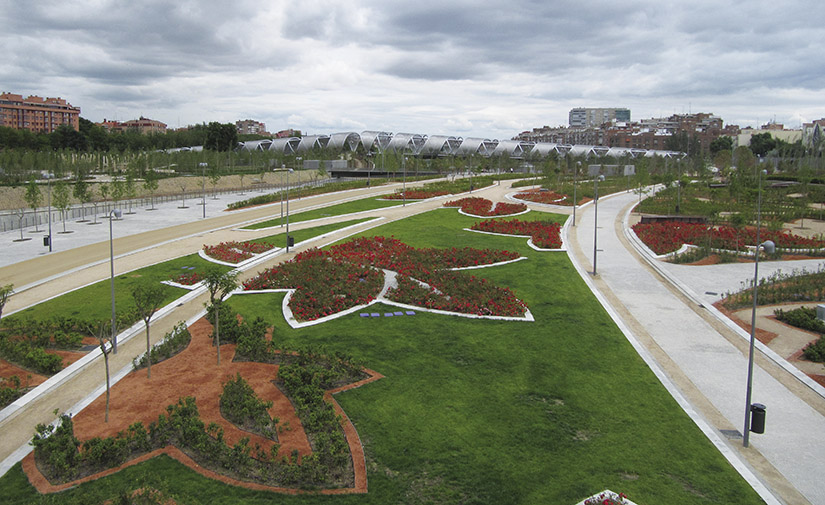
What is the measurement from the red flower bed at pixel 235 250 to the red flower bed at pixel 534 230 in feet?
50.9

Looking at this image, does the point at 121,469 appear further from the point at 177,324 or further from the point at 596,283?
the point at 596,283

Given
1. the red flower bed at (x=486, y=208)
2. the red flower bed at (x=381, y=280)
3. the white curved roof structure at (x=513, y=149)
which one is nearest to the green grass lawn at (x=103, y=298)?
the red flower bed at (x=381, y=280)

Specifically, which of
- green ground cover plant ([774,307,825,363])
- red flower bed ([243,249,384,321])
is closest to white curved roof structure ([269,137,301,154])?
red flower bed ([243,249,384,321])

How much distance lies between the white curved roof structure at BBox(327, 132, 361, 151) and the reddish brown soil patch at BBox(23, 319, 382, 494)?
403ft

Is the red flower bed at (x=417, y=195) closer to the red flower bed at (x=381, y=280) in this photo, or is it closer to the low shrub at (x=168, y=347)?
the red flower bed at (x=381, y=280)

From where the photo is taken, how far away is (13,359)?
1605 cm

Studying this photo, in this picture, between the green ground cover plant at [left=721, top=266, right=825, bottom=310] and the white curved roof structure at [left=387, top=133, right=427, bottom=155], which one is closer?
the green ground cover plant at [left=721, top=266, right=825, bottom=310]

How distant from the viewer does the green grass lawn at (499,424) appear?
10.2 m

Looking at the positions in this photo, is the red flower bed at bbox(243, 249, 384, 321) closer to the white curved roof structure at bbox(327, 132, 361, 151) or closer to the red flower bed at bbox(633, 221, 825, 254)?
the red flower bed at bbox(633, 221, 825, 254)

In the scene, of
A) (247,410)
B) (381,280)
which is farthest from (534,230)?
(247,410)

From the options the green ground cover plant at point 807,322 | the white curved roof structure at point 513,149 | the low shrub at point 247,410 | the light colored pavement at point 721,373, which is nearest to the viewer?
the light colored pavement at point 721,373

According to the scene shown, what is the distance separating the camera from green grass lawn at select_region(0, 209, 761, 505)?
33.4 feet

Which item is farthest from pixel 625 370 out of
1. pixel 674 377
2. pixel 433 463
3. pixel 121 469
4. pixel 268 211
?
pixel 268 211

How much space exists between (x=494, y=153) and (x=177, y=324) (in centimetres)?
13694
